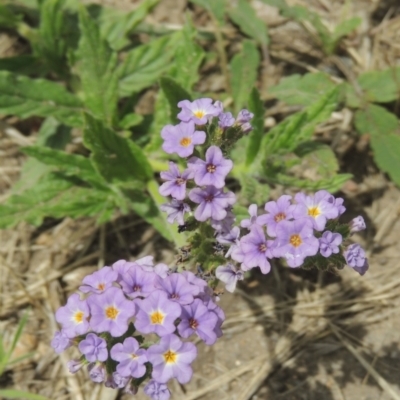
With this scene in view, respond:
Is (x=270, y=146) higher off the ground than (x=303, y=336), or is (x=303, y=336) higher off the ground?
(x=270, y=146)

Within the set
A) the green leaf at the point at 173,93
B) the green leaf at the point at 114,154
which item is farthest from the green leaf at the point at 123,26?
the green leaf at the point at 173,93

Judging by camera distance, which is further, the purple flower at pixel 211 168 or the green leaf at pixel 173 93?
the green leaf at pixel 173 93

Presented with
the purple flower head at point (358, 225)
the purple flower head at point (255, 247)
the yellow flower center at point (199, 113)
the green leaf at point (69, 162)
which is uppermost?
the yellow flower center at point (199, 113)

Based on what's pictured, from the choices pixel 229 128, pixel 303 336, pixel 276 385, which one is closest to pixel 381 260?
pixel 303 336

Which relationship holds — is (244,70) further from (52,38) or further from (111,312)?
(111,312)

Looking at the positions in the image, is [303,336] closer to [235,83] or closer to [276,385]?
[276,385]

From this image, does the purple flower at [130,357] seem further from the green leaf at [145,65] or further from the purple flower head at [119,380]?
the green leaf at [145,65]

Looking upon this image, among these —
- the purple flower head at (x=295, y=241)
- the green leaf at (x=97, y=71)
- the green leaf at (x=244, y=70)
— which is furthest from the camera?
the green leaf at (x=244, y=70)
